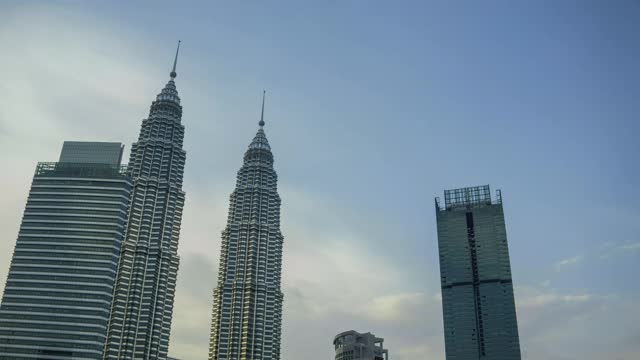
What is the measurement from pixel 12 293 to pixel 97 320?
99.4ft

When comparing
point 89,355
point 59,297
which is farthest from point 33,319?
point 89,355

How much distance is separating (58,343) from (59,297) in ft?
49.8

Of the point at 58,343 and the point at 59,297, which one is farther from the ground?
the point at 59,297

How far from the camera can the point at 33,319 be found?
19612 cm

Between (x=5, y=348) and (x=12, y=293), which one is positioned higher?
(x=12, y=293)

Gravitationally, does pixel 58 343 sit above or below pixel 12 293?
below

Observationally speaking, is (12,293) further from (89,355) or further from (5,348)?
(89,355)

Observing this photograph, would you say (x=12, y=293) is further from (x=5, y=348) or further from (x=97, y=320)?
(x=97, y=320)

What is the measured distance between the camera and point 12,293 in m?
200

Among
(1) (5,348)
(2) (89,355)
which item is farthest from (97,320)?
(1) (5,348)

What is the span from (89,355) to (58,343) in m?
10.7

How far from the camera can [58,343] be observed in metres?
193

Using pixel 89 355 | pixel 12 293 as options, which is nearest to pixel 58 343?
pixel 89 355

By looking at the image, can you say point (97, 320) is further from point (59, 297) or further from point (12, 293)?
point (12, 293)
